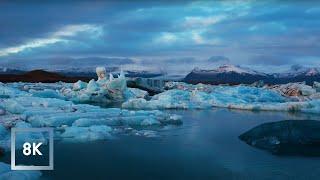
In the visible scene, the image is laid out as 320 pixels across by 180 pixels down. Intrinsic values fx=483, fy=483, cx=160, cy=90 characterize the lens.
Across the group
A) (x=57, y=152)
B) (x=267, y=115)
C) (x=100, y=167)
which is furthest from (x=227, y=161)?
(x=267, y=115)

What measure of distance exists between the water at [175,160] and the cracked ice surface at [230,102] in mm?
5233

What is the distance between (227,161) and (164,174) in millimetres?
907

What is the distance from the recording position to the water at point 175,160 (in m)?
4.36

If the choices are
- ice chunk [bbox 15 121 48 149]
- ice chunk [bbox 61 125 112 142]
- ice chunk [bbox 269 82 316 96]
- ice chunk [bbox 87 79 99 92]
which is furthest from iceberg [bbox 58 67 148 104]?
ice chunk [bbox 15 121 48 149]

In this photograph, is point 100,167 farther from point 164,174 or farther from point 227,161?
point 227,161

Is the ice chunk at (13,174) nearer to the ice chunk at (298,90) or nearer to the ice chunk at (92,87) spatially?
the ice chunk at (92,87)

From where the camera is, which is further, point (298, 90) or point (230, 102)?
point (298, 90)

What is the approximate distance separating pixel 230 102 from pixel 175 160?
27.8 ft

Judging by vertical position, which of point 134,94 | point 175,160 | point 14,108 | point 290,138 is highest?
point 134,94

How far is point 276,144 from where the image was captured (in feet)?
18.9

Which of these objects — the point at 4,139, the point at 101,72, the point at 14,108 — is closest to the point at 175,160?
the point at 4,139

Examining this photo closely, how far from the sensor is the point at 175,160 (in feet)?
16.3

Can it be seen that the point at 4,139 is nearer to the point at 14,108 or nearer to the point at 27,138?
the point at 27,138

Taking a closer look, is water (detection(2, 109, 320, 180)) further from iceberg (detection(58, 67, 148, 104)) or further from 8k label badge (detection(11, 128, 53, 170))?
iceberg (detection(58, 67, 148, 104))
